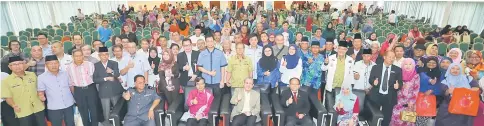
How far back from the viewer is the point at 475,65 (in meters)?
5.44

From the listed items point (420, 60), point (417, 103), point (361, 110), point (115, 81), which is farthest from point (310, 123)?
point (115, 81)

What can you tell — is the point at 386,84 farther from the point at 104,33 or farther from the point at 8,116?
the point at 104,33

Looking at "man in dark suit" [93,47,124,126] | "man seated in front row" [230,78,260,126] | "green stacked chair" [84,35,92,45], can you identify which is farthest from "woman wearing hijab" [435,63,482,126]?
"green stacked chair" [84,35,92,45]

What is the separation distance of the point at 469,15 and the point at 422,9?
5596 millimetres

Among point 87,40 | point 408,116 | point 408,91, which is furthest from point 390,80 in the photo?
point 87,40

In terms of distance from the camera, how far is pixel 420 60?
5.21 meters

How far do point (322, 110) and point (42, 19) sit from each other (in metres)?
15.2

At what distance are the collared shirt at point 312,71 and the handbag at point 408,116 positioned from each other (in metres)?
1.27

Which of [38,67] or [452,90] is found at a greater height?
[38,67]

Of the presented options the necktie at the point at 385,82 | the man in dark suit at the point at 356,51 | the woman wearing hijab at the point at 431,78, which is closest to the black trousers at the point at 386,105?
the necktie at the point at 385,82

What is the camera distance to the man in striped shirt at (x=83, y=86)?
463 centimetres

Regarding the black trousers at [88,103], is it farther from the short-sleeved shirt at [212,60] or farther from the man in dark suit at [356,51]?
the man in dark suit at [356,51]

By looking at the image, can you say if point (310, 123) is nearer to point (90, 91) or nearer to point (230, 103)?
point (230, 103)

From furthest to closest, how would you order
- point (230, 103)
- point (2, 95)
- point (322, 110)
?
point (230, 103)
point (322, 110)
point (2, 95)
